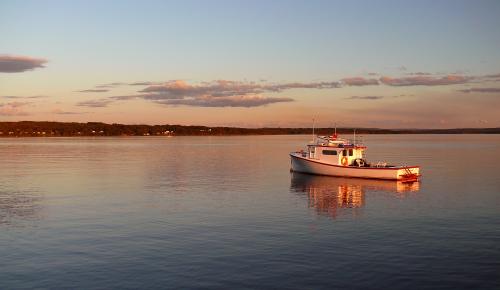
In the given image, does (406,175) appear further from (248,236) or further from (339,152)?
(248,236)

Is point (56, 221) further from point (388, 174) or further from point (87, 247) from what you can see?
point (388, 174)

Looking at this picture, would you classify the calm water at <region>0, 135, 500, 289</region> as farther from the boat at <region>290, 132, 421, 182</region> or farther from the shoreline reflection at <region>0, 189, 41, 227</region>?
the boat at <region>290, 132, 421, 182</region>

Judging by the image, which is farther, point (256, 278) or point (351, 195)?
point (351, 195)

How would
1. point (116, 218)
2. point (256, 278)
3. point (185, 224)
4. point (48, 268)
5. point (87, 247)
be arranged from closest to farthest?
point (256, 278)
point (48, 268)
point (87, 247)
point (185, 224)
point (116, 218)

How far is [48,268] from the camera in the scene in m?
25.3

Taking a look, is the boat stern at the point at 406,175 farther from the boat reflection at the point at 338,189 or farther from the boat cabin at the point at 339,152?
the boat cabin at the point at 339,152

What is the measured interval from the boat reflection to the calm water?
8.6 inches

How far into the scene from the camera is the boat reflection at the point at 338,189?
4591 centimetres

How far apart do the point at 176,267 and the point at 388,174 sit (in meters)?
46.5

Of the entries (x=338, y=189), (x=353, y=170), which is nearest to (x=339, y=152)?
(x=353, y=170)

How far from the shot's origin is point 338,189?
59188mm

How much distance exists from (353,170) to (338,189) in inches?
419

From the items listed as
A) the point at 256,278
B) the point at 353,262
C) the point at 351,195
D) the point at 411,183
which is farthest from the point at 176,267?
the point at 411,183

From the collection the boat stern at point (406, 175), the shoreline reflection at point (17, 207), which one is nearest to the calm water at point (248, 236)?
Answer: the shoreline reflection at point (17, 207)
